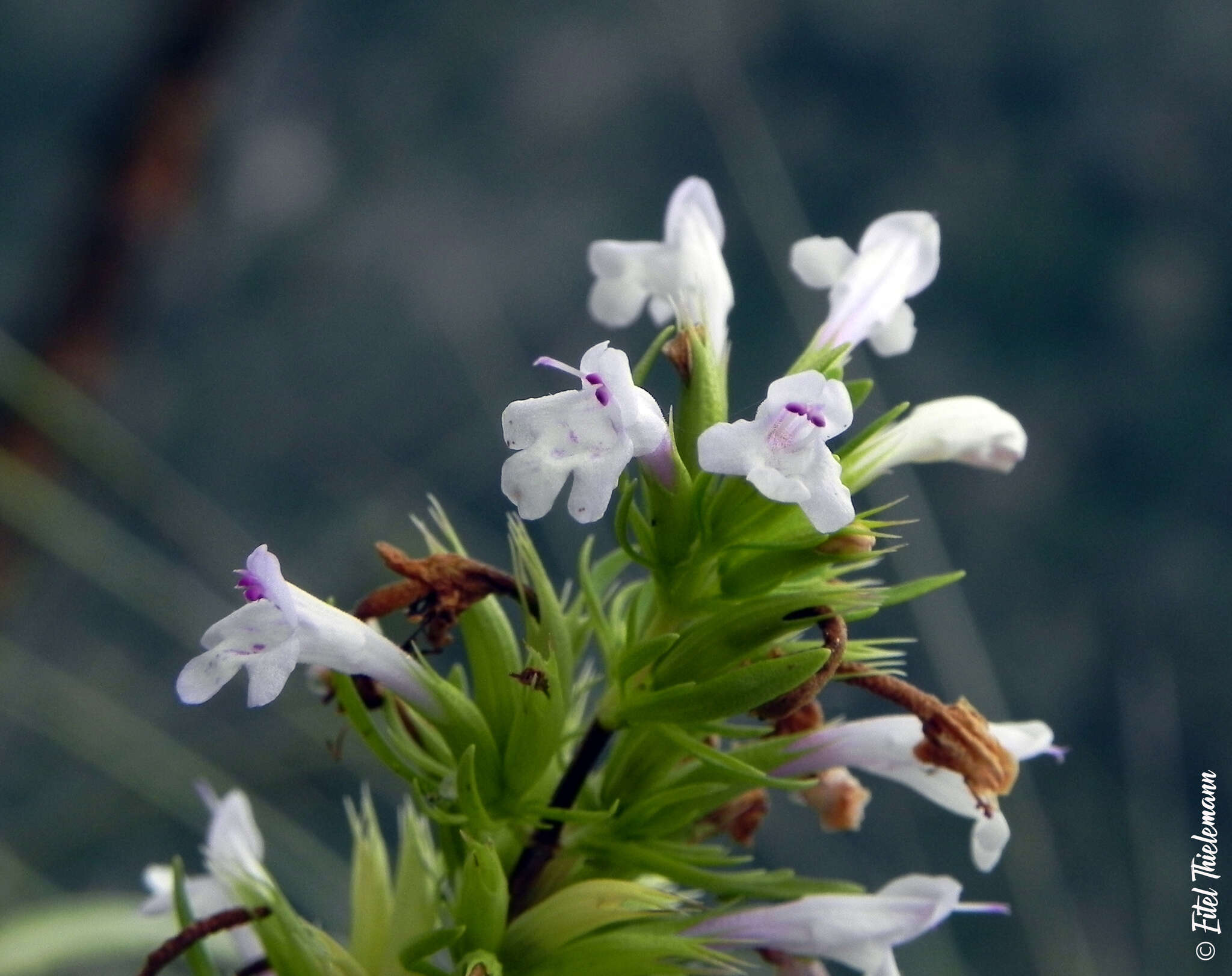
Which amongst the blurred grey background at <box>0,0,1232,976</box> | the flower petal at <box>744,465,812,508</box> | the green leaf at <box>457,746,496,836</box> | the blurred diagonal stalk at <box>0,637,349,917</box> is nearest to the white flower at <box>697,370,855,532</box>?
the flower petal at <box>744,465,812,508</box>

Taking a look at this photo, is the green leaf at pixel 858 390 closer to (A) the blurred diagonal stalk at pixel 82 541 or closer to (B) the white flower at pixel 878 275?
(B) the white flower at pixel 878 275

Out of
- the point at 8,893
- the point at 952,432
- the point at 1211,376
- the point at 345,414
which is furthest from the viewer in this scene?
the point at 345,414

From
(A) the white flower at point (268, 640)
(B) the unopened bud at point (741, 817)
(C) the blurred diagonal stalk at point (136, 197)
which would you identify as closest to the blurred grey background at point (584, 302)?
(C) the blurred diagonal stalk at point (136, 197)

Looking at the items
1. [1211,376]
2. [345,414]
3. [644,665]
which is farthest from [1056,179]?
[644,665]

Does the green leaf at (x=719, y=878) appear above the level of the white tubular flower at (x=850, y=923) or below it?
above

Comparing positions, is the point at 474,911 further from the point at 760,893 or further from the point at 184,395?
the point at 184,395

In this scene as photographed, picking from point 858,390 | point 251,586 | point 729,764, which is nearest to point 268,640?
point 251,586
